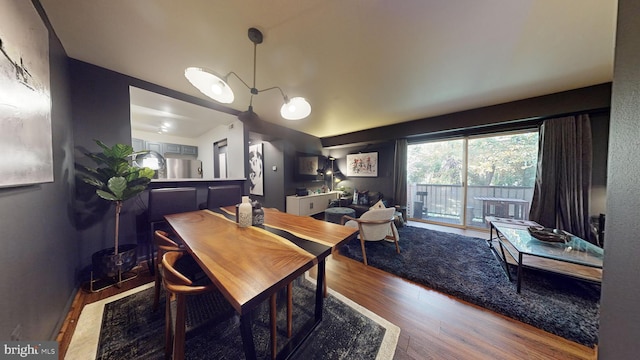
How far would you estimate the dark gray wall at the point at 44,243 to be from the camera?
888 mm

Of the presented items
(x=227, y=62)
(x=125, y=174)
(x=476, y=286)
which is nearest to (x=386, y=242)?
(x=476, y=286)

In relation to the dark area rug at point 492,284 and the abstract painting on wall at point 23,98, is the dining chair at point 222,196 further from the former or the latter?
the dark area rug at point 492,284

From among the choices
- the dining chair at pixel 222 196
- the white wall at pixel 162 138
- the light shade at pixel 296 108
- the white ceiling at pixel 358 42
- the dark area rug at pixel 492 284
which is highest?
the white ceiling at pixel 358 42

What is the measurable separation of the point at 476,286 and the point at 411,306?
819 millimetres

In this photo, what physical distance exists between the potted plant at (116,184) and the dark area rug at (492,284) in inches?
101

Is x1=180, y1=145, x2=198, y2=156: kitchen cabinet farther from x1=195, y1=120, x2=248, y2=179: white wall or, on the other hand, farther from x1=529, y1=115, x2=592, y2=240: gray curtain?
x1=529, y1=115, x2=592, y2=240: gray curtain

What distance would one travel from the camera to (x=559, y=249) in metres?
1.81

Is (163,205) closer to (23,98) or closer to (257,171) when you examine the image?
(23,98)

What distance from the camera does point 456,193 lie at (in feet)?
13.5

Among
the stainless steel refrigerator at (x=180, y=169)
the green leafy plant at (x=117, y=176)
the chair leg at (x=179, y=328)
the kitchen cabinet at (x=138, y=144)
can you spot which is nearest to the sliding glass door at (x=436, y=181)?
the chair leg at (x=179, y=328)

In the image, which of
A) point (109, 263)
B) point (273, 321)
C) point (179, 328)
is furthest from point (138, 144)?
point (273, 321)

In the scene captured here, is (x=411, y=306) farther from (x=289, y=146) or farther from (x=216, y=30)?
(x=289, y=146)

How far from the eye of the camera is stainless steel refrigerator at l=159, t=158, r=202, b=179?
4.12 m

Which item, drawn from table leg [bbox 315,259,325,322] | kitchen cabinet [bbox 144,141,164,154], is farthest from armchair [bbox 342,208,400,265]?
kitchen cabinet [bbox 144,141,164,154]
